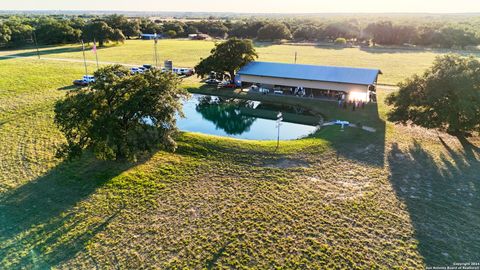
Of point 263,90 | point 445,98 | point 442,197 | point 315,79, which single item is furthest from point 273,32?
point 442,197

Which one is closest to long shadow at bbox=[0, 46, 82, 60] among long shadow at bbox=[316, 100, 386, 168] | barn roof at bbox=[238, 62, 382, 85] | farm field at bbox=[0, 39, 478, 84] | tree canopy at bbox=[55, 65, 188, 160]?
farm field at bbox=[0, 39, 478, 84]

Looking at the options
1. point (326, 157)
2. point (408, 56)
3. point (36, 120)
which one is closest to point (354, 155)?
point (326, 157)

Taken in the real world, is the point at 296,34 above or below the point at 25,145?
above

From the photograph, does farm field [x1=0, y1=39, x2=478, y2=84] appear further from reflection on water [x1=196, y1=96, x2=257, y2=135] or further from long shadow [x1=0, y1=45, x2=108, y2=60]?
reflection on water [x1=196, y1=96, x2=257, y2=135]

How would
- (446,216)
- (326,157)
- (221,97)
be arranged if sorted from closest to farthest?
(446,216) < (326,157) < (221,97)

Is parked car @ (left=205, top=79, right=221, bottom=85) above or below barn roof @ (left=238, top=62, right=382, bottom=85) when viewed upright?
below

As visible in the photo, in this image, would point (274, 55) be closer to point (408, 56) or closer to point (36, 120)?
point (408, 56)
